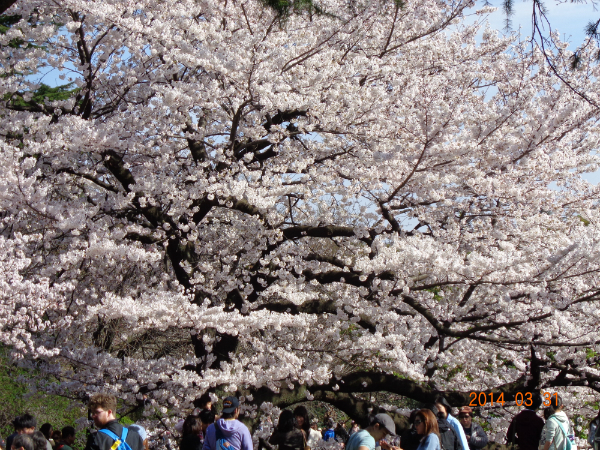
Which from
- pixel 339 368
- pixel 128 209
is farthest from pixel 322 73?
pixel 339 368

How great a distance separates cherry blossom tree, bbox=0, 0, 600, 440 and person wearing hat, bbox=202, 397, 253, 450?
128 cm

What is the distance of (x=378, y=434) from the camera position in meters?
3.44

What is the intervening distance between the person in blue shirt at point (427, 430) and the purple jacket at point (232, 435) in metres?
1.31

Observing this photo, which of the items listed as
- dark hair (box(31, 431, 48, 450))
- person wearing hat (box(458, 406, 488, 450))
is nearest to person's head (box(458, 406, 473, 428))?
person wearing hat (box(458, 406, 488, 450))

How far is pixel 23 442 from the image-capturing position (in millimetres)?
3643

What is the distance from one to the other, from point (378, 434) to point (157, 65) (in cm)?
497

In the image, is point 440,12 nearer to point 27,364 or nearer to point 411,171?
point 411,171

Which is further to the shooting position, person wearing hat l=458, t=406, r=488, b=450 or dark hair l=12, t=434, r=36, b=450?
person wearing hat l=458, t=406, r=488, b=450

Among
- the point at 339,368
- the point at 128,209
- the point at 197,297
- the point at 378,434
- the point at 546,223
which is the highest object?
the point at 546,223

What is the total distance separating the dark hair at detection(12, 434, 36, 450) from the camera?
3631 millimetres

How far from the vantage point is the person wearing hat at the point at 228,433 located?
3967 mm

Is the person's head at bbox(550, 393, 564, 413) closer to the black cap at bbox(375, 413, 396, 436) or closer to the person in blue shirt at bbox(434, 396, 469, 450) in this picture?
the person in blue shirt at bbox(434, 396, 469, 450)

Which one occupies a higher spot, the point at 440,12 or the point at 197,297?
the point at 440,12

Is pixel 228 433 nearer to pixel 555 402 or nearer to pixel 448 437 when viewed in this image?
pixel 448 437
